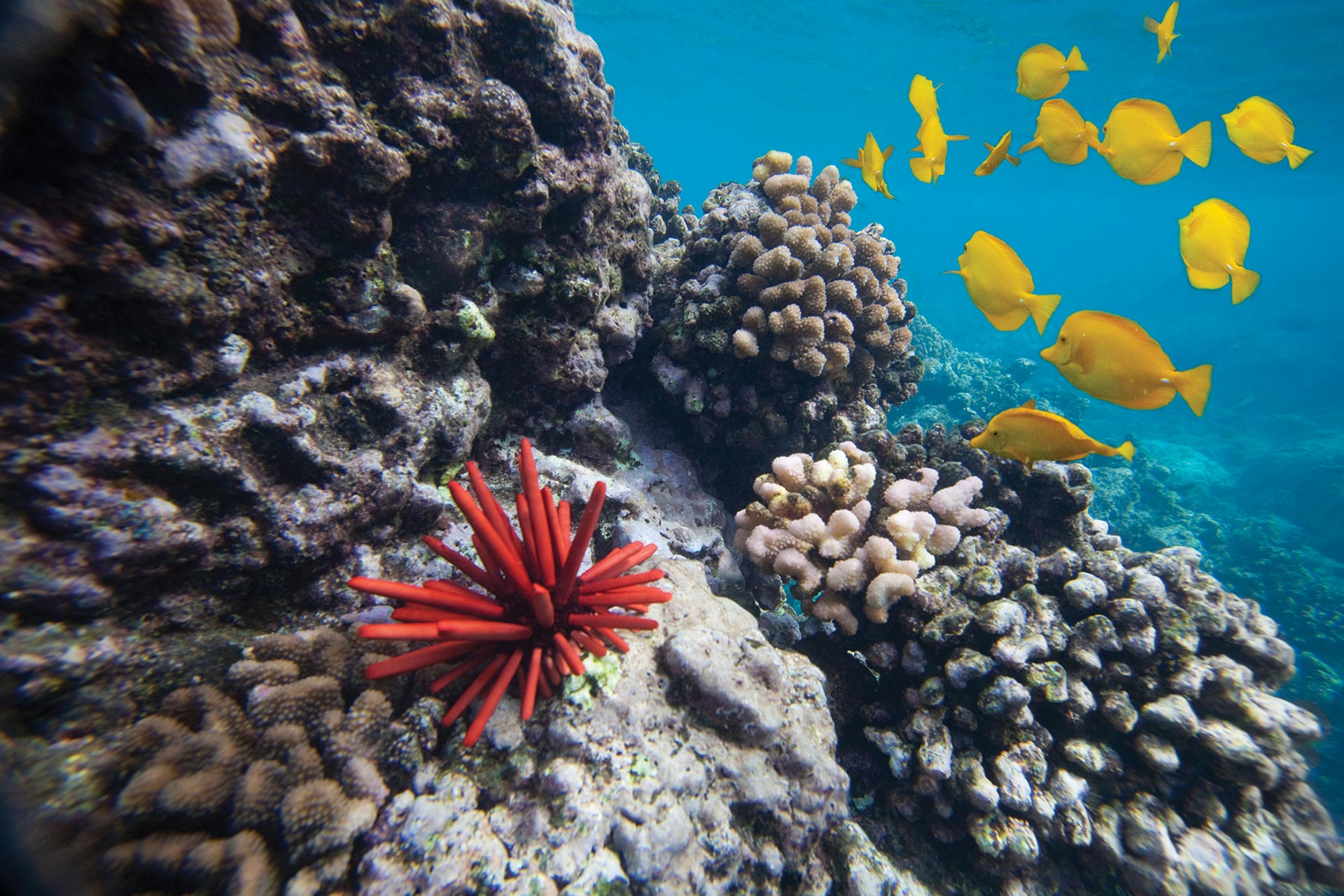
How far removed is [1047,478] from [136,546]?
5389 mm

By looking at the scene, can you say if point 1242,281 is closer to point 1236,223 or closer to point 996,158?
point 1236,223

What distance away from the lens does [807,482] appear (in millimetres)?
3818

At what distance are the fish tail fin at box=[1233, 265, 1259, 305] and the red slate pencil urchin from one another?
14.6 ft

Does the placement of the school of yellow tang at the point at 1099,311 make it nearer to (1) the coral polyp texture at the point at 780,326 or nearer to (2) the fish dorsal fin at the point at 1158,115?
(2) the fish dorsal fin at the point at 1158,115

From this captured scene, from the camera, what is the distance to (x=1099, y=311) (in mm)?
2832

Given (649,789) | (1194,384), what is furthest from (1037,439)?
(649,789)

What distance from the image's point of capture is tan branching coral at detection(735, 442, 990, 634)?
333 centimetres

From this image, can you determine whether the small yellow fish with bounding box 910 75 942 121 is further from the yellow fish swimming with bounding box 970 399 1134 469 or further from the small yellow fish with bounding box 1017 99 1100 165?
the yellow fish swimming with bounding box 970 399 1134 469

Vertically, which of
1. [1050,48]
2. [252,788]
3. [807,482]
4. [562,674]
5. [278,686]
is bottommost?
[252,788]

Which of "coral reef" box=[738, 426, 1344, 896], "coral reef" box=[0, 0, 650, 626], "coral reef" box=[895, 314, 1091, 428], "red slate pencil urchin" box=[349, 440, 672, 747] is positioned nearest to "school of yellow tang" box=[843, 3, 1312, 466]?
"coral reef" box=[738, 426, 1344, 896]

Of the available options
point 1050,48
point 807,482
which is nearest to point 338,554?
point 807,482

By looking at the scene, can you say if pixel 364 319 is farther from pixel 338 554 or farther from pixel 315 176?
pixel 338 554

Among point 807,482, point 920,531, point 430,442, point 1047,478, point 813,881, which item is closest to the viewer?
point 813,881

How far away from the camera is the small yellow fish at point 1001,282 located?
3.20m
